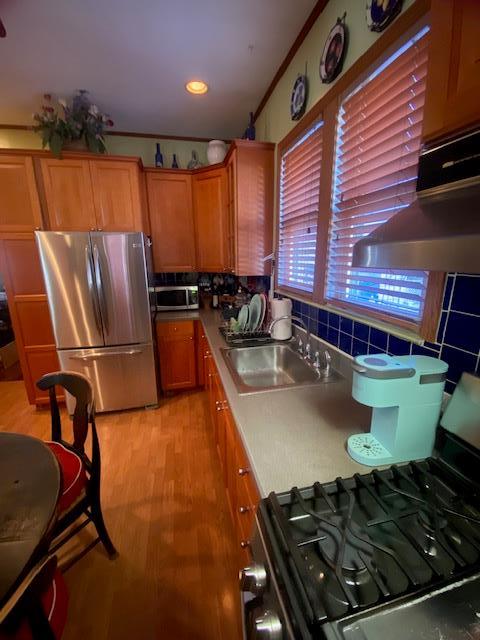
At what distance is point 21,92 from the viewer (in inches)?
85.4

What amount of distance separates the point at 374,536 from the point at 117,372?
2405 mm

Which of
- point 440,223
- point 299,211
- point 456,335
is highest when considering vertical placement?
point 299,211

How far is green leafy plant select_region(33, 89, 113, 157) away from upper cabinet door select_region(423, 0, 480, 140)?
2623mm

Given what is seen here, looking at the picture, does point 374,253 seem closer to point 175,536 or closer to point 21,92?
point 175,536

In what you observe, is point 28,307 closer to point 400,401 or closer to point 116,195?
point 116,195

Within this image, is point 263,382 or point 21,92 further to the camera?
point 21,92

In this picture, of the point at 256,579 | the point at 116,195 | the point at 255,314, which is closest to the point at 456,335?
the point at 256,579

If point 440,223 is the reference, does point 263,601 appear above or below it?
below

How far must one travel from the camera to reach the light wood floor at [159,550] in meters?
1.16

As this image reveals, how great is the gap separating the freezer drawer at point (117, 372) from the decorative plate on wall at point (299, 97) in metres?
2.16

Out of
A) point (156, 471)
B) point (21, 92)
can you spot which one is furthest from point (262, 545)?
point (21, 92)

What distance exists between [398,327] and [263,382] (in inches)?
36.0

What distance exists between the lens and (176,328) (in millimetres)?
2791

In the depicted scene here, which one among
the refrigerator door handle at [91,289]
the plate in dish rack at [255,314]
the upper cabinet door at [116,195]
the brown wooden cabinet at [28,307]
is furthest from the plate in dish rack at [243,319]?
the brown wooden cabinet at [28,307]
